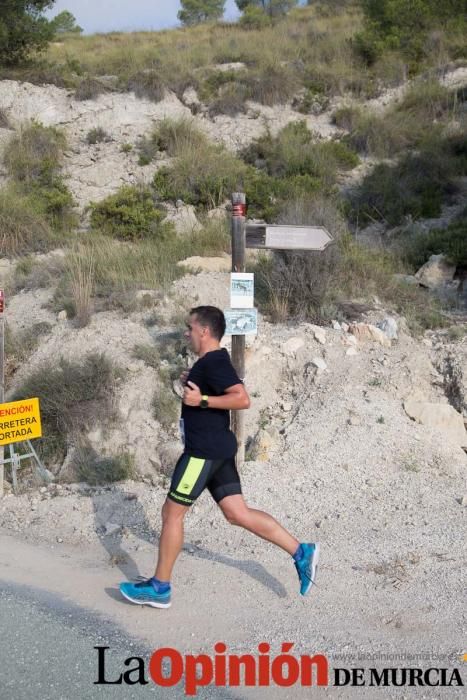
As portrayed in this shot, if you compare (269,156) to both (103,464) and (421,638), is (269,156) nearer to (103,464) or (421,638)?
(103,464)

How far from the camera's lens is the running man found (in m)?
4.52

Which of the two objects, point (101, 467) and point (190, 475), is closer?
point (190, 475)

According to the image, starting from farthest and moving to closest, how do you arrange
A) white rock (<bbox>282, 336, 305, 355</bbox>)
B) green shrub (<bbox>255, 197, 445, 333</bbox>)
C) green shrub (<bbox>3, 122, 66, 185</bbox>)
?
1. green shrub (<bbox>3, 122, 66, 185</bbox>)
2. green shrub (<bbox>255, 197, 445, 333</bbox>)
3. white rock (<bbox>282, 336, 305, 355</bbox>)

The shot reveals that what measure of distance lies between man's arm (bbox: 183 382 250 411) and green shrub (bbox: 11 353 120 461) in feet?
12.5

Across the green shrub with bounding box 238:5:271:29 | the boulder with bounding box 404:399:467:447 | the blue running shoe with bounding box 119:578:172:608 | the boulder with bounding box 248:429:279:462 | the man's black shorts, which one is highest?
the green shrub with bounding box 238:5:271:29

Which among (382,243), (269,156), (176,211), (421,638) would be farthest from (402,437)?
(269,156)

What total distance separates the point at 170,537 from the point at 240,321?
8.15 feet

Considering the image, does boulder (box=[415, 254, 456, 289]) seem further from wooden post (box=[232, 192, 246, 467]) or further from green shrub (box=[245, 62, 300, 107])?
green shrub (box=[245, 62, 300, 107])

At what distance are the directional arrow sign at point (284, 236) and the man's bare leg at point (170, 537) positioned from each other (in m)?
2.95

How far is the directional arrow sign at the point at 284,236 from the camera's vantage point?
673cm

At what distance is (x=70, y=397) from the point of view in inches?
325

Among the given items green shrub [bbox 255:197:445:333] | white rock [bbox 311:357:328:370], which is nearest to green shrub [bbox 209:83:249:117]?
green shrub [bbox 255:197:445:333]

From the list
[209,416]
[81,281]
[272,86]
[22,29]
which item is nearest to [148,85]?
[272,86]

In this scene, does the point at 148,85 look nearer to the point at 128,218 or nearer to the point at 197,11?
the point at 128,218
